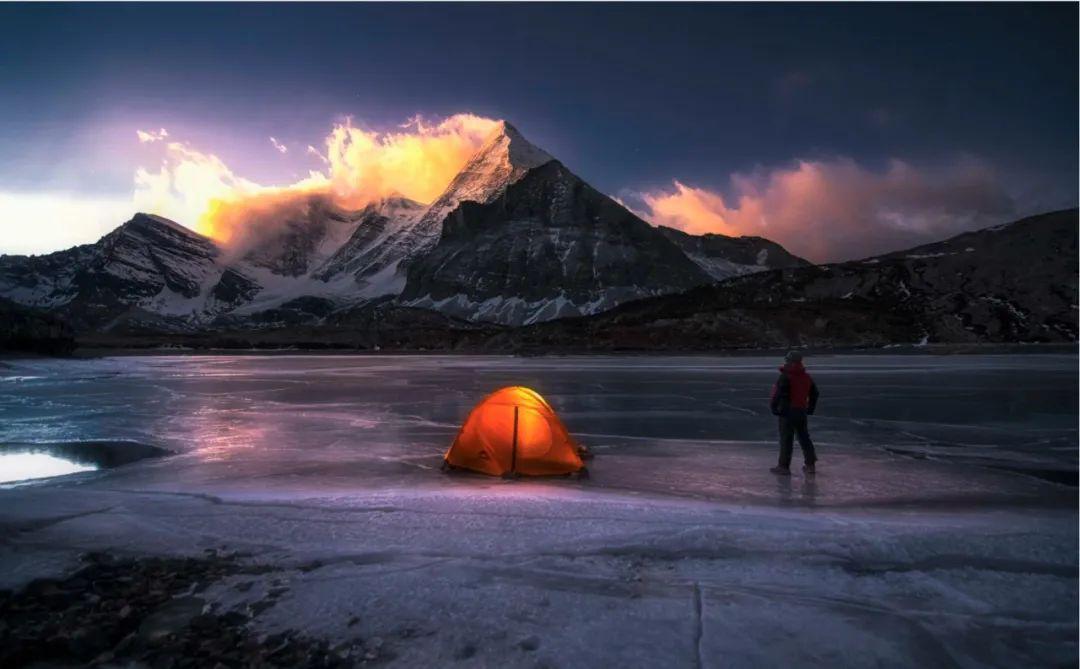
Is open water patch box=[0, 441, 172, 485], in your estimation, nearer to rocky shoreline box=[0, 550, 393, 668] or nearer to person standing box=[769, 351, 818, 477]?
rocky shoreline box=[0, 550, 393, 668]

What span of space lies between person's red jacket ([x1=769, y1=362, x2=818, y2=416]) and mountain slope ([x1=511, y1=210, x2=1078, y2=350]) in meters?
88.2

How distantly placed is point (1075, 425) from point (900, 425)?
3.66 m

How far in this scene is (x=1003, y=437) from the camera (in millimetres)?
13562

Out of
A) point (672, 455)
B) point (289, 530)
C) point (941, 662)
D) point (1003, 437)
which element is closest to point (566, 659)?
point (941, 662)

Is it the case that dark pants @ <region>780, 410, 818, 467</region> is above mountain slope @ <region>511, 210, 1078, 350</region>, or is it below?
below

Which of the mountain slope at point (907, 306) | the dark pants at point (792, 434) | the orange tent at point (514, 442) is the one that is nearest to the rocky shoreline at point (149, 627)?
the orange tent at point (514, 442)

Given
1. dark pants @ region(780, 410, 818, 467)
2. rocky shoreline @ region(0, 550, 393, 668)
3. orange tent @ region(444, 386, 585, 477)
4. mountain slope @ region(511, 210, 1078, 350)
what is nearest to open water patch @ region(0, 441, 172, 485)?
orange tent @ region(444, 386, 585, 477)

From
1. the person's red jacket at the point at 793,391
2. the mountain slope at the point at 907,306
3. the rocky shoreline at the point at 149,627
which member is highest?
the mountain slope at the point at 907,306

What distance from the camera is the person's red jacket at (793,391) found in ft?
33.7

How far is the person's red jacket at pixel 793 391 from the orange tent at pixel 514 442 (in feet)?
10.3

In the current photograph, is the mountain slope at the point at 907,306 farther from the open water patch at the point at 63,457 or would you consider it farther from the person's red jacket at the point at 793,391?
the person's red jacket at the point at 793,391

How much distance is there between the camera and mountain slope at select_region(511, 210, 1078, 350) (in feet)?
336

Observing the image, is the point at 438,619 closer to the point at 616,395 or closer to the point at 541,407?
the point at 541,407

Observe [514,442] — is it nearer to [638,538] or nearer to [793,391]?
[638,538]
